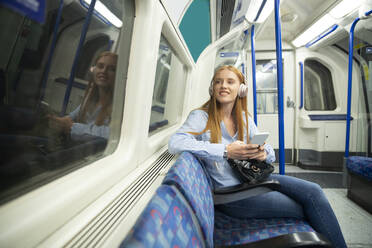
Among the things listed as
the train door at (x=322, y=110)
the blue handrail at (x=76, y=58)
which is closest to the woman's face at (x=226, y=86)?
the blue handrail at (x=76, y=58)

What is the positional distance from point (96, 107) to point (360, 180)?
3.31 meters

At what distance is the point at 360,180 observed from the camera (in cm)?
244

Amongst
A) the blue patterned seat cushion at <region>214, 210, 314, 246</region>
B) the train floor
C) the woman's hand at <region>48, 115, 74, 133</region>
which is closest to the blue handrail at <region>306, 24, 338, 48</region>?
the train floor

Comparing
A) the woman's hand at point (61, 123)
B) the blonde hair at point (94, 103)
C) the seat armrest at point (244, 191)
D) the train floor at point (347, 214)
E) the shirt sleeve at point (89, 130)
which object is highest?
the blonde hair at point (94, 103)

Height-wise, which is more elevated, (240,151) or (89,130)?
(89,130)

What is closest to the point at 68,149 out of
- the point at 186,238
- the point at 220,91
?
the point at 186,238

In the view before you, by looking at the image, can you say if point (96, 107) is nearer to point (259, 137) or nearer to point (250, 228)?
point (259, 137)

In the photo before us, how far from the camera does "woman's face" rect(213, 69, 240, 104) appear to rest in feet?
5.09

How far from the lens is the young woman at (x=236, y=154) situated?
1.20 m

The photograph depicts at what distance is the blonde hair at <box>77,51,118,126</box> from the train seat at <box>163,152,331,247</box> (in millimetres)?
465

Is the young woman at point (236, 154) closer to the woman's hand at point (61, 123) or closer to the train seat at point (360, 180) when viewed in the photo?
the woman's hand at point (61, 123)

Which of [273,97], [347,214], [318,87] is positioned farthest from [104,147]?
[318,87]

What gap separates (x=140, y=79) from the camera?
3.67 feet

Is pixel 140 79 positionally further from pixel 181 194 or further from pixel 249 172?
pixel 249 172
